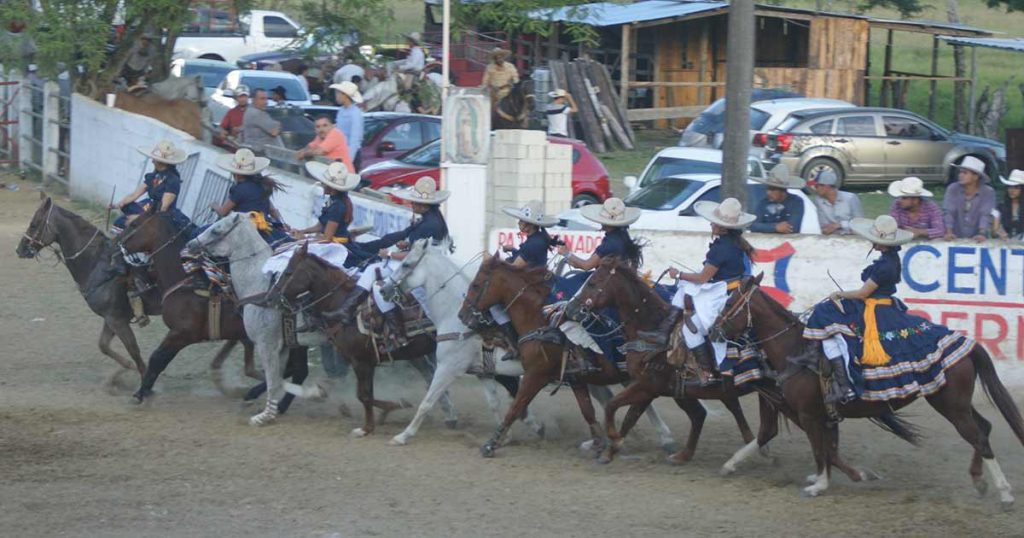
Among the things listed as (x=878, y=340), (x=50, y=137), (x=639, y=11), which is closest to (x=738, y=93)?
(x=878, y=340)

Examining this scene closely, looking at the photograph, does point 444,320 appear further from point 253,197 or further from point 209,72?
point 209,72

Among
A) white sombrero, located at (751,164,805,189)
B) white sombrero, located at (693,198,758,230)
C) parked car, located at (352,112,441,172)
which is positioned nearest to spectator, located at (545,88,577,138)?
parked car, located at (352,112,441,172)

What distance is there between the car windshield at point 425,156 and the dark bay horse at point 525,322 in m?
9.51

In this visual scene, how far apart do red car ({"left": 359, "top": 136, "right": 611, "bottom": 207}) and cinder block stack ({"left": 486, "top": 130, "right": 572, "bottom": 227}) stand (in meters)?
4.97

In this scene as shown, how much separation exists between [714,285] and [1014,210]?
4.87 meters

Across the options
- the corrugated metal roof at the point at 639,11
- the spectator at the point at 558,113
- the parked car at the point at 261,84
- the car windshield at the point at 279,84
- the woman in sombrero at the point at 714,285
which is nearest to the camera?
the woman in sombrero at the point at 714,285

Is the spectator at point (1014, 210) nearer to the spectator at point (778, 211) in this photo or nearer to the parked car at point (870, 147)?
the spectator at point (778, 211)

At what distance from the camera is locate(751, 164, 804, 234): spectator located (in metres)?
12.3

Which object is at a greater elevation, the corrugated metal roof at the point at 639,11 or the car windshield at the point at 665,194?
the corrugated metal roof at the point at 639,11

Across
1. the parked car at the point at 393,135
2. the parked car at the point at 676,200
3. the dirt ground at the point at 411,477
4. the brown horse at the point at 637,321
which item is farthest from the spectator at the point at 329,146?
the brown horse at the point at 637,321

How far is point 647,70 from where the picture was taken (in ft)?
108

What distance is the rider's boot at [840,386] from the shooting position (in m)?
9.03

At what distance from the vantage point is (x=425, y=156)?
1989 cm

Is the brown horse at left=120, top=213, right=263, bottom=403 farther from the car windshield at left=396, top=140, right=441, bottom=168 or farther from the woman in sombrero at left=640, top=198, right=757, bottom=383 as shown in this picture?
the car windshield at left=396, top=140, right=441, bottom=168
